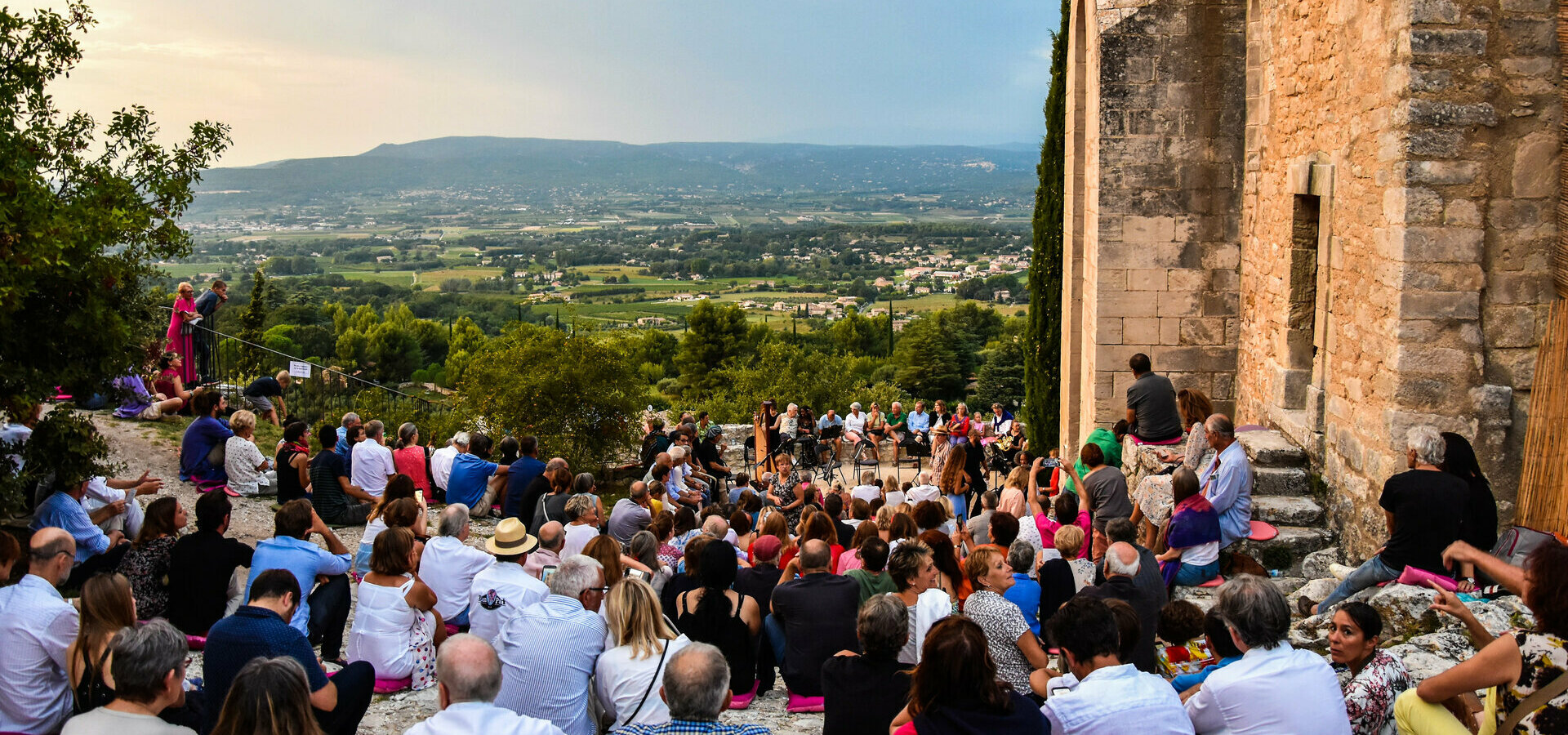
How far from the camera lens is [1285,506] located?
797 cm

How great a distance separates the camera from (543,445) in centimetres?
1986

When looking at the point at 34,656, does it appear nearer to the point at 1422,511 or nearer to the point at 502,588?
the point at 502,588

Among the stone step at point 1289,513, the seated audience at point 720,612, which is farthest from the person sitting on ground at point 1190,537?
the seated audience at point 720,612

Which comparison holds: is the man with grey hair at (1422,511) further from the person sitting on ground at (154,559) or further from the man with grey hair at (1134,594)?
the person sitting on ground at (154,559)

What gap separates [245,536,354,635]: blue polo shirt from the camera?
→ 5945 millimetres

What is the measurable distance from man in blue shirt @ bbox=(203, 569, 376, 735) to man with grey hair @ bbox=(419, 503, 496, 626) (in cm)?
141

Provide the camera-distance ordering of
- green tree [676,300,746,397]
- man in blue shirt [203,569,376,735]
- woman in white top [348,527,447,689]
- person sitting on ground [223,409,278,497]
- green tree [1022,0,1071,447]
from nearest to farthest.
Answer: man in blue shirt [203,569,376,735], woman in white top [348,527,447,689], person sitting on ground [223,409,278,497], green tree [1022,0,1071,447], green tree [676,300,746,397]

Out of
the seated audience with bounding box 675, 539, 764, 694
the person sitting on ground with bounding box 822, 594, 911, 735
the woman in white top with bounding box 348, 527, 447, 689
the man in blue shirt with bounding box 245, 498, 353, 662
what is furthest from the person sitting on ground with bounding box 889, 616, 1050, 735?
the man in blue shirt with bounding box 245, 498, 353, 662

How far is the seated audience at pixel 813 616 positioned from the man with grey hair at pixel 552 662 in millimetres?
973

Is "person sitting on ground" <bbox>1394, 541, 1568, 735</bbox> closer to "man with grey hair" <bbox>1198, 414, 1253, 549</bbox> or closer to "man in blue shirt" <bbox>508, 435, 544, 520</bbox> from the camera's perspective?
"man with grey hair" <bbox>1198, 414, 1253, 549</bbox>

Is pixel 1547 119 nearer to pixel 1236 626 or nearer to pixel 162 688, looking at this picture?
pixel 1236 626

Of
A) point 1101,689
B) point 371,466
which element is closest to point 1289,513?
point 1101,689

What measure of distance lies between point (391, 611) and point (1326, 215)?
677 cm

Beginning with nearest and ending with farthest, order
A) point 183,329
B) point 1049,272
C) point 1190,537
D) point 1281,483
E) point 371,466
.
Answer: point 1190,537 < point 1281,483 < point 371,466 < point 183,329 < point 1049,272
